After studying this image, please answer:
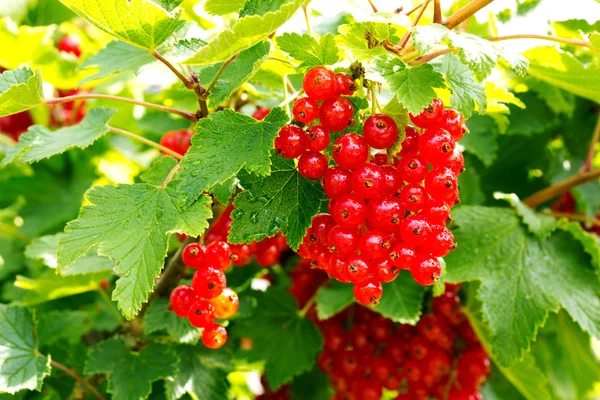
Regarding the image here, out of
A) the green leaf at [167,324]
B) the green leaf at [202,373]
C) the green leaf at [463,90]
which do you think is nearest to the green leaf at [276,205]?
the green leaf at [463,90]

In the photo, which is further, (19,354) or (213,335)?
(19,354)

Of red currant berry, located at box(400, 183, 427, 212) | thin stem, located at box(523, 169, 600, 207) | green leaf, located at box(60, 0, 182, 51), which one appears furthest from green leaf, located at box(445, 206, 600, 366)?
green leaf, located at box(60, 0, 182, 51)

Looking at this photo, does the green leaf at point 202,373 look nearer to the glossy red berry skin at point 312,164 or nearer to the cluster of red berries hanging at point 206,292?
the cluster of red berries hanging at point 206,292

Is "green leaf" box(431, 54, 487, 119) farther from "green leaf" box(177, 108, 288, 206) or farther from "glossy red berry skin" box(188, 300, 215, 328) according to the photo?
"glossy red berry skin" box(188, 300, 215, 328)

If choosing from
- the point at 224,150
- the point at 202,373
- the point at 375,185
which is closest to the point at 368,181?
the point at 375,185

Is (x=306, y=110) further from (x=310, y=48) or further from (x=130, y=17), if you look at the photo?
(x=130, y=17)
